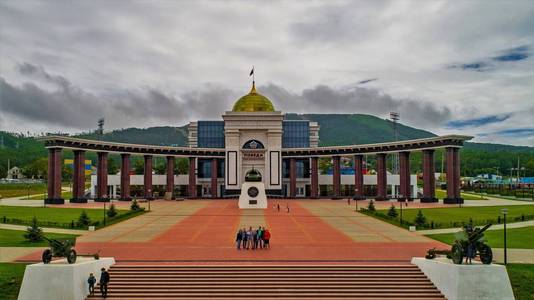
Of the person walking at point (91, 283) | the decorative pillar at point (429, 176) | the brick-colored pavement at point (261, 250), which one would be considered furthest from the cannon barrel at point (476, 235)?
the decorative pillar at point (429, 176)

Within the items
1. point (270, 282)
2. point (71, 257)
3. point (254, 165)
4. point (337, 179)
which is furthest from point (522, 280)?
point (254, 165)

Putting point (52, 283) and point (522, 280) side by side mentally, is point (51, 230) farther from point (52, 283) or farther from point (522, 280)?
point (522, 280)

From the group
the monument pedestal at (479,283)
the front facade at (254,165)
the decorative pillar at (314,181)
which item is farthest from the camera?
the decorative pillar at (314,181)

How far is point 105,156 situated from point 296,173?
145ft

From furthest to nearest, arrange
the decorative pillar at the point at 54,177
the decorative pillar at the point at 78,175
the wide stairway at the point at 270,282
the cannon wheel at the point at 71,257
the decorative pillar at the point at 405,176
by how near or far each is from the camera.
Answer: the decorative pillar at the point at 405,176
the decorative pillar at the point at 78,175
the decorative pillar at the point at 54,177
the cannon wheel at the point at 71,257
the wide stairway at the point at 270,282

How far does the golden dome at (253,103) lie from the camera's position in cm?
10519

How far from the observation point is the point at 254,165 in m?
103

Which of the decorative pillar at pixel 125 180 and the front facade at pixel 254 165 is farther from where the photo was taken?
the decorative pillar at pixel 125 180

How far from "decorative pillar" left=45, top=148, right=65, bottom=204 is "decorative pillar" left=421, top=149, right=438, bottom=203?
59.6 m

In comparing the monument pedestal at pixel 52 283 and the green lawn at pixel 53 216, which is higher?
the green lawn at pixel 53 216

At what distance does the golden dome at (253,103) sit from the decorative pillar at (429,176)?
38097mm

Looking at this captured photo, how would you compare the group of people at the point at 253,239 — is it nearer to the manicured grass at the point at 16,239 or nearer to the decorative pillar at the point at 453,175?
the manicured grass at the point at 16,239

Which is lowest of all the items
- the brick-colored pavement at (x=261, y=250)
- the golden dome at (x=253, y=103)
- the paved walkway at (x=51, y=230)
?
the brick-colored pavement at (x=261, y=250)

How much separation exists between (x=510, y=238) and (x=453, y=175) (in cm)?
3857
